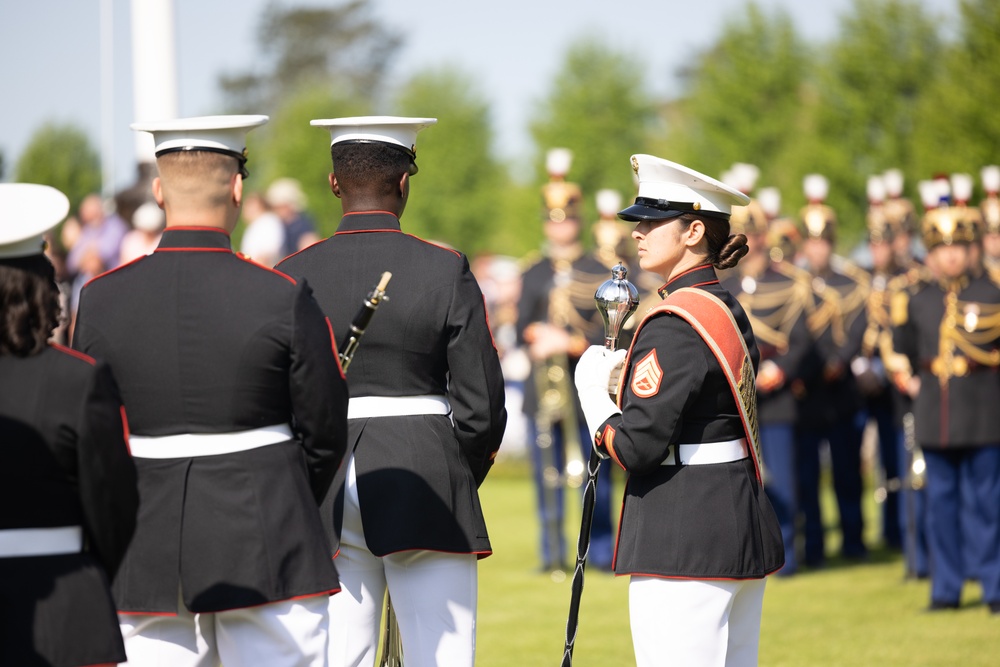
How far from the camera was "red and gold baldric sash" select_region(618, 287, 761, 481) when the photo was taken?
458 centimetres

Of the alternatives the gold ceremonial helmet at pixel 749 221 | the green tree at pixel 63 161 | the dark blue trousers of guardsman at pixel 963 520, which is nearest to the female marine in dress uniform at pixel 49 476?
the dark blue trousers of guardsman at pixel 963 520

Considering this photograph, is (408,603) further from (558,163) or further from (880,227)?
(880,227)

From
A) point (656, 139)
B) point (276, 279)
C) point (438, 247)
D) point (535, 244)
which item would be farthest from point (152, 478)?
point (656, 139)

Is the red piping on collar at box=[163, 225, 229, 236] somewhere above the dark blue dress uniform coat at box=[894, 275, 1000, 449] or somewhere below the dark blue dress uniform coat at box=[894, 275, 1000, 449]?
above

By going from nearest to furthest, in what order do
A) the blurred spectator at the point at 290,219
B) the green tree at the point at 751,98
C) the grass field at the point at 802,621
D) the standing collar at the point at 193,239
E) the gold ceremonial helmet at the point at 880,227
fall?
1. the standing collar at the point at 193,239
2. the grass field at the point at 802,621
3. the gold ceremonial helmet at the point at 880,227
4. the blurred spectator at the point at 290,219
5. the green tree at the point at 751,98

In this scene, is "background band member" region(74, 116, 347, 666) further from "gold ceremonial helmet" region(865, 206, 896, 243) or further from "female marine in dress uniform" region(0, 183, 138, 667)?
"gold ceremonial helmet" region(865, 206, 896, 243)

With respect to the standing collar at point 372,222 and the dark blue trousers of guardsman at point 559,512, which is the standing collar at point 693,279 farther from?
the dark blue trousers of guardsman at point 559,512

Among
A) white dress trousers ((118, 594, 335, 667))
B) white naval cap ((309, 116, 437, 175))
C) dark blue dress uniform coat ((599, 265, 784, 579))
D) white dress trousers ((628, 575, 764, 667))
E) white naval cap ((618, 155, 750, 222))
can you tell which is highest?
white naval cap ((309, 116, 437, 175))

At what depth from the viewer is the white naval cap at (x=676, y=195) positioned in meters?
4.76

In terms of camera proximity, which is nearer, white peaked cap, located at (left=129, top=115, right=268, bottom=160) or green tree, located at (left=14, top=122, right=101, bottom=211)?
white peaked cap, located at (left=129, top=115, right=268, bottom=160)

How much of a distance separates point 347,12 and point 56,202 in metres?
62.4

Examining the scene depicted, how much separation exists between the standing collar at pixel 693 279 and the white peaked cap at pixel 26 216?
6.69 feet

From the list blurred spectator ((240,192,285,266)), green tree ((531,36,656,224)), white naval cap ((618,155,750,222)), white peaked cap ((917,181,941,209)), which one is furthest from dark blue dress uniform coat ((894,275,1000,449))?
green tree ((531,36,656,224))

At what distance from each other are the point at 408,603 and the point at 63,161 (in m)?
47.0
